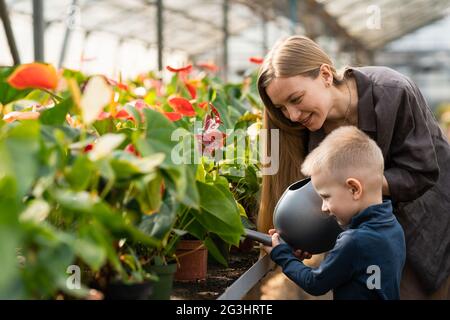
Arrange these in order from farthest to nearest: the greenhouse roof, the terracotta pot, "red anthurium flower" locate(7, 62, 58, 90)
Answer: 1. the greenhouse roof
2. the terracotta pot
3. "red anthurium flower" locate(7, 62, 58, 90)

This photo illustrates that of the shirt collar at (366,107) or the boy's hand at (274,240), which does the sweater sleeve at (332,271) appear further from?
the shirt collar at (366,107)

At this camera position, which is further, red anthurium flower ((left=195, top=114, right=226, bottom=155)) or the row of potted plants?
red anthurium flower ((left=195, top=114, right=226, bottom=155))

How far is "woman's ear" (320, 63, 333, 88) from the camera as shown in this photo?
184 cm

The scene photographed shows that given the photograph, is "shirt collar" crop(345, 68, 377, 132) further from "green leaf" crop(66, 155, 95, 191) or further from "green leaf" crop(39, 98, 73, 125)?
"green leaf" crop(66, 155, 95, 191)

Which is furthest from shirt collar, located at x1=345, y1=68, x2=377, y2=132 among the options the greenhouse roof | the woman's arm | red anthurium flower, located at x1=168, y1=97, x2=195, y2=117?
the greenhouse roof

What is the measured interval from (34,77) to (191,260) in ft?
2.37

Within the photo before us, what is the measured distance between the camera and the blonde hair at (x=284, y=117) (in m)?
1.80

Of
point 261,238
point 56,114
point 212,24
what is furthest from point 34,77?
point 212,24

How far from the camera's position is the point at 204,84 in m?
3.65

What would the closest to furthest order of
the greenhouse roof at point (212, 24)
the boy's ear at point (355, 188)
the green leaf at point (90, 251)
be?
the green leaf at point (90, 251), the boy's ear at point (355, 188), the greenhouse roof at point (212, 24)

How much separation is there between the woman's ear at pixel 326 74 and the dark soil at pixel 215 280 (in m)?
0.53

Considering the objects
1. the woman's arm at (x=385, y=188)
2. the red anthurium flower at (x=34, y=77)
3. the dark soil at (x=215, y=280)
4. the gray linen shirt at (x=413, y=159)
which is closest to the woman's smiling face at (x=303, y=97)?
the gray linen shirt at (x=413, y=159)

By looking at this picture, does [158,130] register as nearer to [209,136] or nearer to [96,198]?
[96,198]
